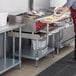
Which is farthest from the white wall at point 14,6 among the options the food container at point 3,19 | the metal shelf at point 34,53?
the metal shelf at point 34,53

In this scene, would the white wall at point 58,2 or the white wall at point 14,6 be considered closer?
the white wall at point 14,6

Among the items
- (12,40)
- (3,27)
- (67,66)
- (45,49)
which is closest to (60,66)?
(67,66)

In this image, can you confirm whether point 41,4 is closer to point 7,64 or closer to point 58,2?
point 58,2

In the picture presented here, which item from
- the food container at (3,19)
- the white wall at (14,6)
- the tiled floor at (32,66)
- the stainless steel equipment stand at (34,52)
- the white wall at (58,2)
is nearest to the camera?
the food container at (3,19)

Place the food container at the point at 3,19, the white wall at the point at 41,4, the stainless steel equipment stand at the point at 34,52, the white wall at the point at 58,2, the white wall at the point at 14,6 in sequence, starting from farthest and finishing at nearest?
the white wall at the point at 58,2 < the white wall at the point at 41,4 < the white wall at the point at 14,6 < the stainless steel equipment stand at the point at 34,52 < the food container at the point at 3,19

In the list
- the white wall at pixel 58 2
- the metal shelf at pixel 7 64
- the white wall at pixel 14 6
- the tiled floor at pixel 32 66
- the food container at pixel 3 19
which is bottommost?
the tiled floor at pixel 32 66

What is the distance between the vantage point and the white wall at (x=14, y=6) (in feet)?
13.7

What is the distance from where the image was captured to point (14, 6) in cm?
448

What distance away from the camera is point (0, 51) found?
429cm

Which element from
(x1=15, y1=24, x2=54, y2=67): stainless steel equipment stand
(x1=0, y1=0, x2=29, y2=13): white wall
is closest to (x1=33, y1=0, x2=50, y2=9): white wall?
(x1=0, y1=0, x2=29, y2=13): white wall

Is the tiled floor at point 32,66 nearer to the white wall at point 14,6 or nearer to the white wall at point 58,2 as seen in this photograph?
the white wall at point 14,6

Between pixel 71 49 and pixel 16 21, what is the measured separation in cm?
190

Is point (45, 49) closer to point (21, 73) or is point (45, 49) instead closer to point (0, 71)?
point (21, 73)

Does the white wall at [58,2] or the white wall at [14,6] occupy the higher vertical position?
the white wall at [58,2]
